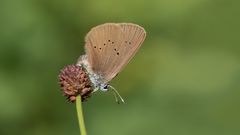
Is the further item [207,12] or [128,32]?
[207,12]

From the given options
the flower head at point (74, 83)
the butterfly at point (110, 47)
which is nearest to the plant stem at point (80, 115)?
the flower head at point (74, 83)

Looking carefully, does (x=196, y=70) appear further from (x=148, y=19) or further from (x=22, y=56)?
(x=22, y=56)

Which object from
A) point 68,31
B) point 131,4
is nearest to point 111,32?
point 68,31

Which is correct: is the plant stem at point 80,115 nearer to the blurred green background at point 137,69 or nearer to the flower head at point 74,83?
the flower head at point 74,83

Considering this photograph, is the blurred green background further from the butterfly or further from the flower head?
the flower head

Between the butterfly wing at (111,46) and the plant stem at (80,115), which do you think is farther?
the butterfly wing at (111,46)

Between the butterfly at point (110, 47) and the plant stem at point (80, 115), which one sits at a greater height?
the butterfly at point (110, 47)

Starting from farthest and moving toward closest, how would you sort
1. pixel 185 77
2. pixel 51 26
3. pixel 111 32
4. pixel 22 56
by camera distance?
pixel 185 77, pixel 51 26, pixel 22 56, pixel 111 32
